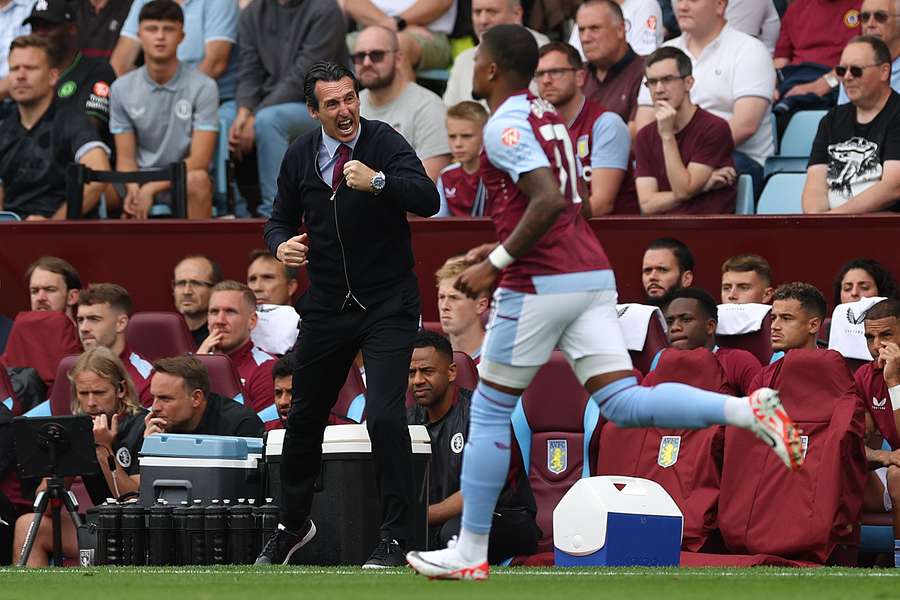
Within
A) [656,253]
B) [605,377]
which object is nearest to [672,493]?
[656,253]

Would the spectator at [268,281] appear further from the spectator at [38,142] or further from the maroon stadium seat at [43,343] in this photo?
the spectator at [38,142]

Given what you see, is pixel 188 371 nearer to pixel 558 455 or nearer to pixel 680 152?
pixel 558 455

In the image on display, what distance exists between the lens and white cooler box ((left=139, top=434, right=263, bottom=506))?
8711 mm

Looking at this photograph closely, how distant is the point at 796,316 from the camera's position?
30.8ft

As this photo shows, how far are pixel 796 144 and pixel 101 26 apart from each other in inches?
251

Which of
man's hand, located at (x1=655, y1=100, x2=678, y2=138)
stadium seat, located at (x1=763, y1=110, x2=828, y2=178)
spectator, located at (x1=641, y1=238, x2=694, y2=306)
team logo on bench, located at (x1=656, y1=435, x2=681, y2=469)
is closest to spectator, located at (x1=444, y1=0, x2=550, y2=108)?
man's hand, located at (x1=655, y1=100, x2=678, y2=138)

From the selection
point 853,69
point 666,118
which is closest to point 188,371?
point 666,118

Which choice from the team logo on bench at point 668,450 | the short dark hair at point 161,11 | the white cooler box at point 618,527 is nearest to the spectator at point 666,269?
the team logo on bench at point 668,450

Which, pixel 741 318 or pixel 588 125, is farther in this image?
pixel 588 125

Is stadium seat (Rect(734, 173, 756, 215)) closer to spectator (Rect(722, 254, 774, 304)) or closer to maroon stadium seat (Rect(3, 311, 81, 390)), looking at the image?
spectator (Rect(722, 254, 774, 304))

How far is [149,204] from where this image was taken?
13195 millimetres

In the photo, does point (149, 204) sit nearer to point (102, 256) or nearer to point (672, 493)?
point (102, 256)

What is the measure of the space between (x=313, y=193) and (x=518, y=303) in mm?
1866

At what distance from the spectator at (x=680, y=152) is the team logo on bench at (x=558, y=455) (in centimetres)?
260
